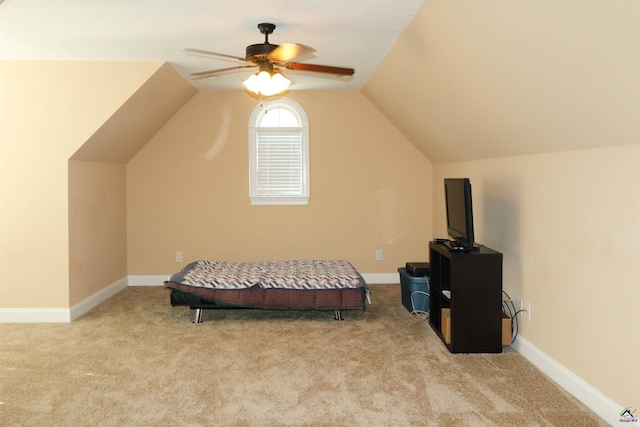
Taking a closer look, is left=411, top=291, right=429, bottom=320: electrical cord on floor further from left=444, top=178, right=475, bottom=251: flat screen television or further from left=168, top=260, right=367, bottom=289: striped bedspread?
left=444, top=178, right=475, bottom=251: flat screen television

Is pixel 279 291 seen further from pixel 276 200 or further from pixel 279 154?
pixel 279 154

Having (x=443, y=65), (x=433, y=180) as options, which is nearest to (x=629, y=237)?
(x=443, y=65)

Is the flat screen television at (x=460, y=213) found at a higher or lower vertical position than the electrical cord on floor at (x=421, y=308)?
higher

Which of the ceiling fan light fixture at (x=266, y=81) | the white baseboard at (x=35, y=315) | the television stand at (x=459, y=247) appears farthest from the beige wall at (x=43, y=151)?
the television stand at (x=459, y=247)

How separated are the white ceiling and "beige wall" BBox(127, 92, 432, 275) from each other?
1.55 m

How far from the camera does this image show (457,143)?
514 cm

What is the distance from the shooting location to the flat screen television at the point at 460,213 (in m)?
4.09

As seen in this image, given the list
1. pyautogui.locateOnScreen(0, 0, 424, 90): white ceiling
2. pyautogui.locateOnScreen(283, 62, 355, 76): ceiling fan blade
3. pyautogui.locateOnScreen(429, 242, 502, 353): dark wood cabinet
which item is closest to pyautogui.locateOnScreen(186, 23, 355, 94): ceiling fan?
pyautogui.locateOnScreen(283, 62, 355, 76): ceiling fan blade

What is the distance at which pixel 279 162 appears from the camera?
22.2ft

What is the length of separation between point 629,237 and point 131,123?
4713mm

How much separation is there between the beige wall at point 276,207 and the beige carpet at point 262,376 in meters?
1.76

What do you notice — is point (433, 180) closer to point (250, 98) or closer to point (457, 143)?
point (457, 143)

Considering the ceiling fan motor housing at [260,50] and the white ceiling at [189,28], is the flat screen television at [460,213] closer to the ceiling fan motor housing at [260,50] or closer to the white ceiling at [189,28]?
the white ceiling at [189,28]

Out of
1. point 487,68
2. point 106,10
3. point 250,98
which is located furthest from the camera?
point 250,98
